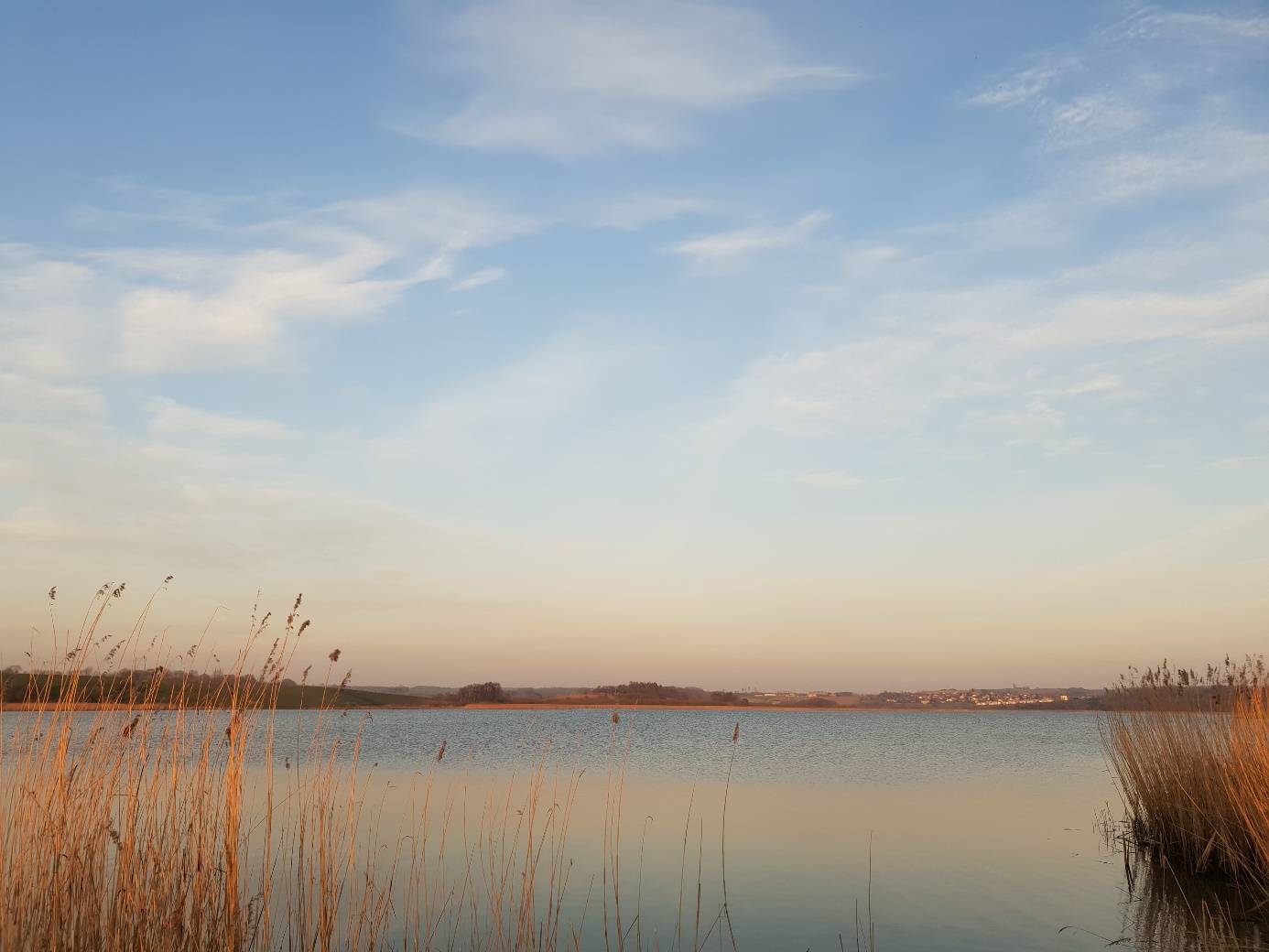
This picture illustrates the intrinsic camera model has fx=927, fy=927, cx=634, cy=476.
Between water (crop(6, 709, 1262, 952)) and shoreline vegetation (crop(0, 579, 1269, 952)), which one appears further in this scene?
water (crop(6, 709, 1262, 952))

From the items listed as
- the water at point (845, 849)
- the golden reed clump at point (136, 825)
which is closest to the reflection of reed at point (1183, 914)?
the water at point (845, 849)

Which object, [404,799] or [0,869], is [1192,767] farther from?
[404,799]

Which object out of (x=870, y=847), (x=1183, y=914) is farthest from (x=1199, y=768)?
(x=870, y=847)

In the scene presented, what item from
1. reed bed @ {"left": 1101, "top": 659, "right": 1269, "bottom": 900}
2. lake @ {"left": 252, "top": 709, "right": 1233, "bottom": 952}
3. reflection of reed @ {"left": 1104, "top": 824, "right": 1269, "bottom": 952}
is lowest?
lake @ {"left": 252, "top": 709, "right": 1233, "bottom": 952}

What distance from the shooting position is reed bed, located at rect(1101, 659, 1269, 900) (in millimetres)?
7770

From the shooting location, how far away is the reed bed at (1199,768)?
7770 millimetres

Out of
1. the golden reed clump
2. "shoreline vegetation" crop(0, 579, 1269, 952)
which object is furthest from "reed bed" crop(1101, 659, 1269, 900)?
the golden reed clump

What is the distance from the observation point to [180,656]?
215 inches

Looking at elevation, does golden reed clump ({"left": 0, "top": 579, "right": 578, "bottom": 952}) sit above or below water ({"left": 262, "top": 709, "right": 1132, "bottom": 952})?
above

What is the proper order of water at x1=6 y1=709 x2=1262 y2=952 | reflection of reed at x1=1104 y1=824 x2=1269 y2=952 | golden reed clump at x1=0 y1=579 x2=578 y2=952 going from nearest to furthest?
golden reed clump at x1=0 y1=579 x2=578 y2=952, reflection of reed at x1=1104 y1=824 x2=1269 y2=952, water at x1=6 y1=709 x2=1262 y2=952

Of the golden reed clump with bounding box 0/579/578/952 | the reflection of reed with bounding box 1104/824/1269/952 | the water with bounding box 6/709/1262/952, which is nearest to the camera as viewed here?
the golden reed clump with bounding box 0/579/578/952

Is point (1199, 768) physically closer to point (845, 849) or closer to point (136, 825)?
point (845, 849)

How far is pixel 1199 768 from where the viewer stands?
9.12m

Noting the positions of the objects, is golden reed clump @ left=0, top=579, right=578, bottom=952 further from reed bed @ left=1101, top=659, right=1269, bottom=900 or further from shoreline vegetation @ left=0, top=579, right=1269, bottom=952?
reed bed @ left=1101, top=659, right=1269, bottom=900
